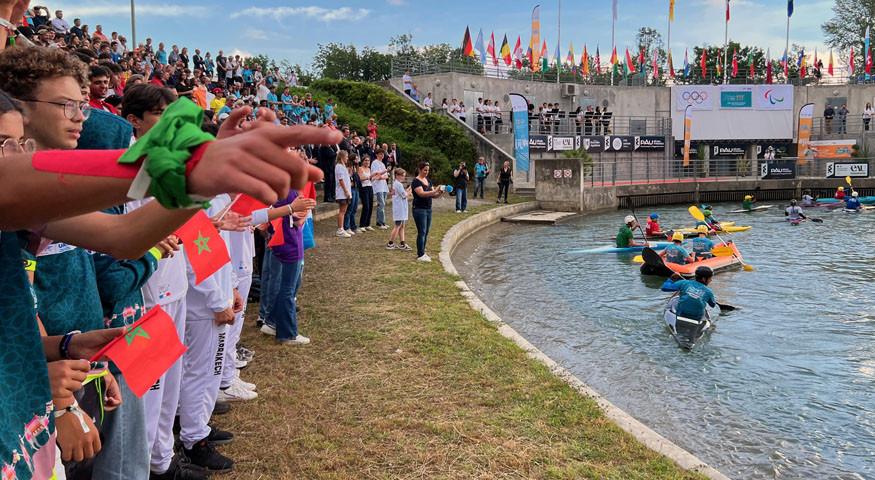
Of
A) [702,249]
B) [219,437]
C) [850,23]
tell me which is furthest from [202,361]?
[850,23]

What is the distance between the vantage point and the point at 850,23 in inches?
2670

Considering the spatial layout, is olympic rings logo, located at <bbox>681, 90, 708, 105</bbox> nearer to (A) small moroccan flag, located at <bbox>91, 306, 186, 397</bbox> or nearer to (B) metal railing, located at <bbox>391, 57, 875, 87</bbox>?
(B) metal railing, located at <bbox>391, 57, 875, 87</bbox>

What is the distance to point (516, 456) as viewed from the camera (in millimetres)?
4520

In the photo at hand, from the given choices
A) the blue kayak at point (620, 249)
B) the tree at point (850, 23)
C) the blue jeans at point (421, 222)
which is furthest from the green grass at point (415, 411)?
the tree at point (850, 23)

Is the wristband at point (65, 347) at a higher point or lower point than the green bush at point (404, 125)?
lower

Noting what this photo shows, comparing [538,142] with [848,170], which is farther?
[538,142]

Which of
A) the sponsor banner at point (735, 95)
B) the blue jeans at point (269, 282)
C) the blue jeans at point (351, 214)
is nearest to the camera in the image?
the blue jeans at point (269, 282)

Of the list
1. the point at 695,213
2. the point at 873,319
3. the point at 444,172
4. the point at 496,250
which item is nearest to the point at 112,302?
the point at 873,319

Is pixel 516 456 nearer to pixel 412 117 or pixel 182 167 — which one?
pixel 182 167

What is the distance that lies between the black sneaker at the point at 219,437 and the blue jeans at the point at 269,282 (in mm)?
2535

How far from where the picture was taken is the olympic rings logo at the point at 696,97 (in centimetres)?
4544

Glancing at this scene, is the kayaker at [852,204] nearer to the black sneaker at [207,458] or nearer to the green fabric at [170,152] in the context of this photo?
the black sneaker at [207,458]

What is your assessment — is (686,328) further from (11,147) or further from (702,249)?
(11,147)

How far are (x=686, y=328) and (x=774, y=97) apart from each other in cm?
4345
